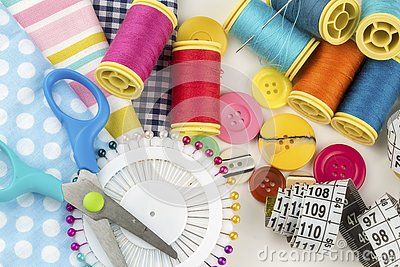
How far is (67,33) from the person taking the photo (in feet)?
4.47

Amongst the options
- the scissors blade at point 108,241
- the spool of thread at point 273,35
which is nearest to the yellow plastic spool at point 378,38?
the spool of thread at point 273,35

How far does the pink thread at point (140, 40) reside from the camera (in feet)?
4.25

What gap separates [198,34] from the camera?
4.64 feet

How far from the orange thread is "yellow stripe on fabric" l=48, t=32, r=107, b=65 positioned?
382mm

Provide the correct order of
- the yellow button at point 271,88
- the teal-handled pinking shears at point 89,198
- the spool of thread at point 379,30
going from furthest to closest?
the yellow button at point 271,88
the spool of thread at point 379,30
the teal-handled pinking shears at point 89,198

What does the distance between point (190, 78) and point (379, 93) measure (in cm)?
34

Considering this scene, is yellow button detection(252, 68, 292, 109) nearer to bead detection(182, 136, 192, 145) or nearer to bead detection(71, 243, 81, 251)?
bead detection(182, 136, 192, 145)

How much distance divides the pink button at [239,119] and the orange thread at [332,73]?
0.09 metres

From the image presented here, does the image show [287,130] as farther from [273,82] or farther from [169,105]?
[169,105]

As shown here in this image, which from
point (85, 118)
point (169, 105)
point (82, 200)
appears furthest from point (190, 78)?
point (82, 200)

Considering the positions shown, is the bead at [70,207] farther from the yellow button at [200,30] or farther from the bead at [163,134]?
the yellow button at [200,30]

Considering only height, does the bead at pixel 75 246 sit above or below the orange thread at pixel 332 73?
below

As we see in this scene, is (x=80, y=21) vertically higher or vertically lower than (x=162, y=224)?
higher

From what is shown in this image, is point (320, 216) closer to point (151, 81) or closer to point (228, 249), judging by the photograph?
point (228, 249)
